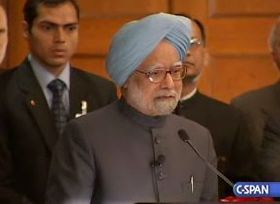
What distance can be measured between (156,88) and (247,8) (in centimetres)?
149

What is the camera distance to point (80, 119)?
170 cm

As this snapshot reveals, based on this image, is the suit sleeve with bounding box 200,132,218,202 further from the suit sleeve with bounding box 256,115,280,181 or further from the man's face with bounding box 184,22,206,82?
the man's face with bounding box 184,22,206,82

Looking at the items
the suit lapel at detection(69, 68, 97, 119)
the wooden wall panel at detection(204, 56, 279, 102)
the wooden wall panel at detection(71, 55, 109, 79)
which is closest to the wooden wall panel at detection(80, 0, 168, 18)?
the wooden wall panel at detection(71, 55, 109, 79)

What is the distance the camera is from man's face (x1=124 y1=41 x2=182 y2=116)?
170cm

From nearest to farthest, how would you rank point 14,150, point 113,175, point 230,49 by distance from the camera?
point 113,175, point 14,150, point 230,49

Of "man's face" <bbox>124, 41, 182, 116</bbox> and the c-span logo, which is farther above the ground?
"man's face" <bbox>124, 41, 182, 116</bbox>

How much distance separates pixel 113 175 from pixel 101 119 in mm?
131

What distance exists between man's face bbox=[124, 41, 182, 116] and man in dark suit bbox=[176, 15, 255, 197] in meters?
0.54

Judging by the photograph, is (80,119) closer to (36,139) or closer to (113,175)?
(113,175)

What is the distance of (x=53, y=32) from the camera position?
7.61 ft

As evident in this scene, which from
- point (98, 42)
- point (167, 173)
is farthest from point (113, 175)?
point (98, 42)

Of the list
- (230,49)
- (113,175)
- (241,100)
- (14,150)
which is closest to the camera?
(113,175)

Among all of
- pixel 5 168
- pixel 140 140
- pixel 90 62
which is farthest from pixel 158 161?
pixel 90 62

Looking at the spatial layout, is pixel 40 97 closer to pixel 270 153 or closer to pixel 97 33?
pixel 270 153
